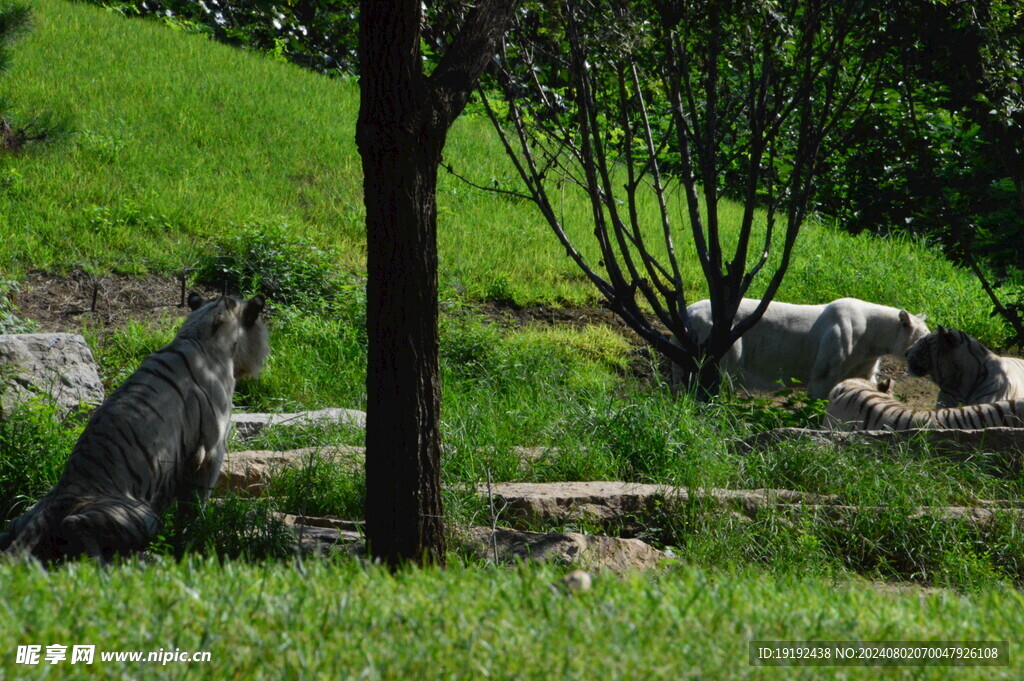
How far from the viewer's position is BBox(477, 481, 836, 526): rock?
19.1 feet

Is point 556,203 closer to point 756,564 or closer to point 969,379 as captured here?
point 969,379

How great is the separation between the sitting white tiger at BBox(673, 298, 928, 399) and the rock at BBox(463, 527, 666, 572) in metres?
5.14

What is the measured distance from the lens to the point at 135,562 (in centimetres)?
386

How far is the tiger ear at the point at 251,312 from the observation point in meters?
6.39

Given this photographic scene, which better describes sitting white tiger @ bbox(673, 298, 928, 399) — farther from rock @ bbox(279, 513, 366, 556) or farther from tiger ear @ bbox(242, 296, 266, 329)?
rock @ bbox(279, 513, 366, 556)

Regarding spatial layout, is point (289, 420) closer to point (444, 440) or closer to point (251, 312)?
point (251, 312)

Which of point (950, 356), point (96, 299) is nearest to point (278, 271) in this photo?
point (96, 299)

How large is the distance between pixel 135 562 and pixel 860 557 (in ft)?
12.4

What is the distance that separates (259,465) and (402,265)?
2.40 metres

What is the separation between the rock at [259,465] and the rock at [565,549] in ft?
4.04

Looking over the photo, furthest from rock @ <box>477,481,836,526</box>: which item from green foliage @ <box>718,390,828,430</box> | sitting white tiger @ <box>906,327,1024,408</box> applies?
sitting white tiger @ <box>906,327,1024,408</box>

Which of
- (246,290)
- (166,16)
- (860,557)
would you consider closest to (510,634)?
(860,557)

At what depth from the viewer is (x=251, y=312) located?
6414 mm

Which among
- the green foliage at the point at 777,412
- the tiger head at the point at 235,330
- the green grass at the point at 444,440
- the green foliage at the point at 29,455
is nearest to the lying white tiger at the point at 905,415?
the green foliage at the point at 777,412
